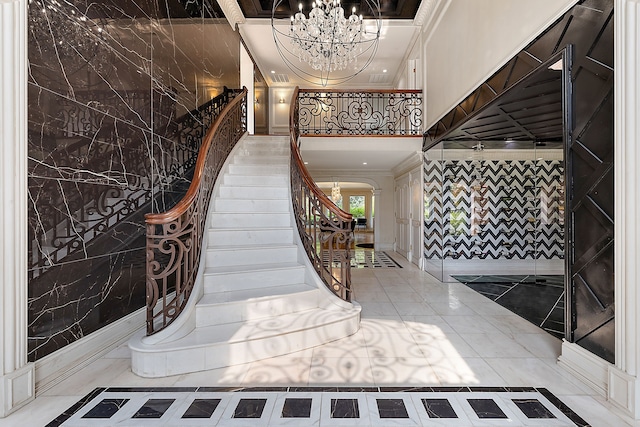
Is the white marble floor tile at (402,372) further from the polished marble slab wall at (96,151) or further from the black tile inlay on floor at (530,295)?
the polished marble slab wall at (96,151)

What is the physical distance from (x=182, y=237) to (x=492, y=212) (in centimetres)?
577

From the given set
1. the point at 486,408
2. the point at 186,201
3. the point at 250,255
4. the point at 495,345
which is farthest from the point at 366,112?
the point at 486,408

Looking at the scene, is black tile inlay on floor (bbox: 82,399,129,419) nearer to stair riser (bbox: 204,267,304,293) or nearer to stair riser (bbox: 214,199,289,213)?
stair riser (bbox: 204,267,304,293)

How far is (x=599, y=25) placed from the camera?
206 centimetres

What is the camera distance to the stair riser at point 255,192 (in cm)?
439

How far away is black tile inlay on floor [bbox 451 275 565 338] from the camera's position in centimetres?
357

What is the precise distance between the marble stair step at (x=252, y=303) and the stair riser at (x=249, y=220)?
1.06 meters

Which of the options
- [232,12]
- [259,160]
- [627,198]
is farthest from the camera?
[232,12]

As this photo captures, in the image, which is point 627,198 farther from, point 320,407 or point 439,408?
point 320,407

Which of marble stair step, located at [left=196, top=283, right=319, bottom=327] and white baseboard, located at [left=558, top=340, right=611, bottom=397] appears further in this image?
marble stair step, located at [left=196, top=283, right=319, bottom=327]

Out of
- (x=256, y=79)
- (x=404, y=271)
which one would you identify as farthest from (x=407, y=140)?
(x=256, y=79)

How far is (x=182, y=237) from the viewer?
142 inches

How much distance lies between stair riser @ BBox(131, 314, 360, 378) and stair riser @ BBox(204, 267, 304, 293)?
0.67 meters

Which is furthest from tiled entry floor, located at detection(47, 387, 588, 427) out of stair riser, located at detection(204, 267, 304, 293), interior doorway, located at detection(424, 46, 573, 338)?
interior doorway, located at detection(424, 46, 573, 338)
